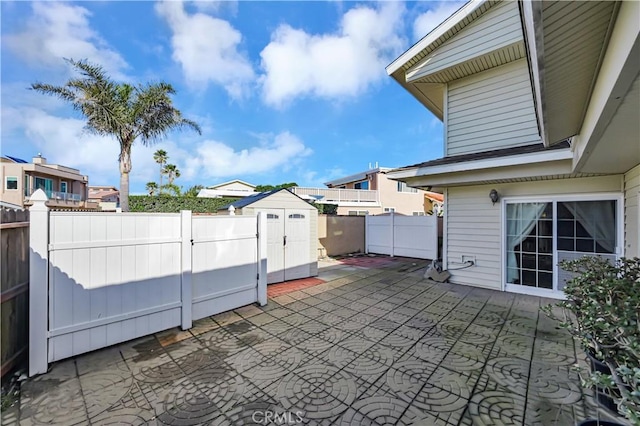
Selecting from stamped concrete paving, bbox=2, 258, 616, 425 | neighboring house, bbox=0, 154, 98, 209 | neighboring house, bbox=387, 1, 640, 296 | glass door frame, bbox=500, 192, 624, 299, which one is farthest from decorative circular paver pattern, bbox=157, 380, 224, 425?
neighboring house, bbox=0, 154, 98, 209

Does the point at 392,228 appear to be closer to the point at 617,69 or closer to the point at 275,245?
the point at 275,245

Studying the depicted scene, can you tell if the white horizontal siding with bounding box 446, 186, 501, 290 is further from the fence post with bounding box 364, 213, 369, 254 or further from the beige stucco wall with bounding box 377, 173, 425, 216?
the beige stucco wall with bounding box 377, 173, 425, 216

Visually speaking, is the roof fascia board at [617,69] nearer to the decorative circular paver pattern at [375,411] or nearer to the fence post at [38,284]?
the decorative circular paver pattern at [375,411]

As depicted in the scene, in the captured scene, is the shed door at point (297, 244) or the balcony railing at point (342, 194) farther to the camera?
the balcony railing at point (342, 194)

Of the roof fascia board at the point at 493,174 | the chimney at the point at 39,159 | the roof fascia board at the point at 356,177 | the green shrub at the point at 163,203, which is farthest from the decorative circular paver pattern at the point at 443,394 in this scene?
the chimney at the point at 39,159

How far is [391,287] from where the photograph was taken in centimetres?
646

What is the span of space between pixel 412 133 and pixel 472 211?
15334mm

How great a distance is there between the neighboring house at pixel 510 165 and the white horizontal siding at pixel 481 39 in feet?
0.08

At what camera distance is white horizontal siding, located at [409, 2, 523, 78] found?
18.3 ft

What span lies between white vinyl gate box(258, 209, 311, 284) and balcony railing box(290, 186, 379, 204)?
A: 14009 millimetres

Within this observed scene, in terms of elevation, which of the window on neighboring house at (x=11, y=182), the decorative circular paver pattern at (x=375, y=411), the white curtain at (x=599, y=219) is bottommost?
the decorative circular paver pattern at (x=375, y=411)

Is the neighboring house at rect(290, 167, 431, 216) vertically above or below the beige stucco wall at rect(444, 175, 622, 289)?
above

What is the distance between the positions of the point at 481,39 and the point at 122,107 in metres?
13.8

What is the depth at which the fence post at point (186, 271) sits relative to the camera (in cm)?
404
